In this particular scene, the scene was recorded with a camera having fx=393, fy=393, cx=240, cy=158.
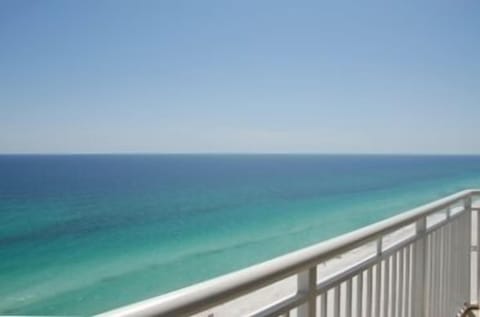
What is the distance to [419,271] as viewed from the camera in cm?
196

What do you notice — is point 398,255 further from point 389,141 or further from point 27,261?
point 389,141

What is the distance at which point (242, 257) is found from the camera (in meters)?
17.4

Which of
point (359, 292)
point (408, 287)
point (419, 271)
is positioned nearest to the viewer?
point (359, 292)

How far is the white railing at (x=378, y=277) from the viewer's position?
0.72 m

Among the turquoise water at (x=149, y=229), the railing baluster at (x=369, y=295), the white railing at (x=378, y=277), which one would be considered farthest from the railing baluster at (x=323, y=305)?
the turquoise water at (x=149, y=229)

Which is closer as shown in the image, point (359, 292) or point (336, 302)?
point (336, 302)

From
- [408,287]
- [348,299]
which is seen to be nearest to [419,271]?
[408,287]

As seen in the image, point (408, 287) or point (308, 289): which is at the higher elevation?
point (308, 289)

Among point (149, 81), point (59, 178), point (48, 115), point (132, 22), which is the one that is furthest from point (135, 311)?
point (59, 178)

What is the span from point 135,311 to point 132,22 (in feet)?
84.1

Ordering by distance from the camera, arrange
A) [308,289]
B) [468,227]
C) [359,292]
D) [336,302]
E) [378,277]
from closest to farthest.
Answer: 1. [308,289]
2. [336,302]
3. [359,292]
4. [378,277]
5. [468,227]

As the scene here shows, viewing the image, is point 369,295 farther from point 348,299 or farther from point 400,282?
point 400,282

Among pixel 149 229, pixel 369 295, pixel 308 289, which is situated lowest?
pixel 149 229

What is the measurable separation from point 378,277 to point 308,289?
57 centimetres
